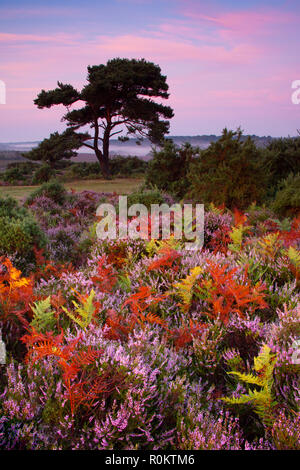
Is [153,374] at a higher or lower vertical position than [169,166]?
lower

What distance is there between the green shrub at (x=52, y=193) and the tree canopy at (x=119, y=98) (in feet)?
58.9

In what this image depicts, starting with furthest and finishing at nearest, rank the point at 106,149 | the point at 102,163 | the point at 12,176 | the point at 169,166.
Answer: the point at 102,163 < the point at 106,149 < the point at 12,176 < the point at 169,166

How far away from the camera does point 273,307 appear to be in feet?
10.9

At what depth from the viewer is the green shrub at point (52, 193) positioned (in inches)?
442

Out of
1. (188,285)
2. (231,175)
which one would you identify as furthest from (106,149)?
(188,285)

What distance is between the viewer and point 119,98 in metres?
29.3

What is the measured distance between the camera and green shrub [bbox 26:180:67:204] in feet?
36.8

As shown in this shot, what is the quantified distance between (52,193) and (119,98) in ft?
67.1

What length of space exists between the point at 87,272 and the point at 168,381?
7.32 ft

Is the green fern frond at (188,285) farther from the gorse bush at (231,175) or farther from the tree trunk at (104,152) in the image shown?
the tree trunk at (104,152)

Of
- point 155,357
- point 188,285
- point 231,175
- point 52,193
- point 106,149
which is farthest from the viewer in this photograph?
point 106,149

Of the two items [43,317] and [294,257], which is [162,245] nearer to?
[294,257]

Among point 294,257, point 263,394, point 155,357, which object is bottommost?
point 263,394

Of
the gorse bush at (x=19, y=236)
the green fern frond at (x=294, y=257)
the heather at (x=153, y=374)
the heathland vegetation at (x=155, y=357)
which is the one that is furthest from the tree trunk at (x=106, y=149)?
the heather at (x=153, y=374)
